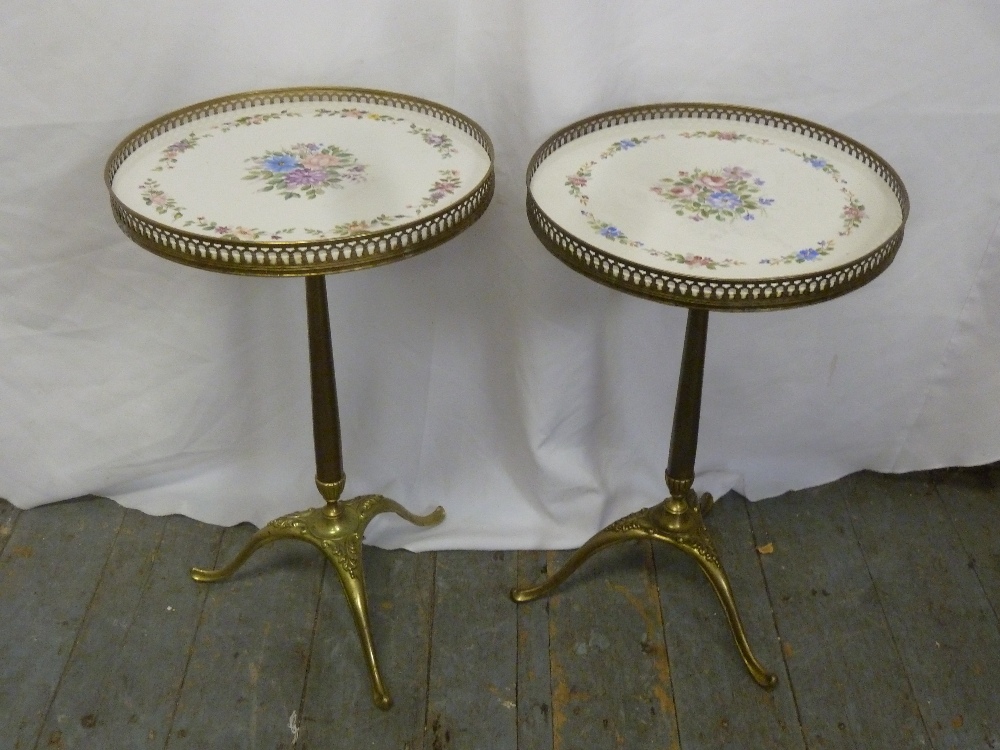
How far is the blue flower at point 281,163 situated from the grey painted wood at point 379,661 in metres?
0.73

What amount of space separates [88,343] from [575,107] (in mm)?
923

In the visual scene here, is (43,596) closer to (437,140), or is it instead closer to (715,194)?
(437,140)

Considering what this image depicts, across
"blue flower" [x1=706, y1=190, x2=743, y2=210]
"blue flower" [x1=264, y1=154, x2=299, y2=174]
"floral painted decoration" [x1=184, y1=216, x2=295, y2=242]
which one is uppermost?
"floral painted decoration" [x1=184, y1=216, x2=295, y2=242]

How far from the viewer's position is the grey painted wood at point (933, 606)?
63.2 inches

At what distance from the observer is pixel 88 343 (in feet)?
6.08

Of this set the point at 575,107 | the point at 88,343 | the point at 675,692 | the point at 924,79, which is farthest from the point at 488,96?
the point at 675,692

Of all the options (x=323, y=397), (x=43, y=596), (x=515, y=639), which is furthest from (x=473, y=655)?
(x=43, y=596)

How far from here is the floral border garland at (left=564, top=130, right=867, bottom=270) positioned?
1265 millimetres

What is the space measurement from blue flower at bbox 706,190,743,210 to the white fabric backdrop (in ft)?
1.03

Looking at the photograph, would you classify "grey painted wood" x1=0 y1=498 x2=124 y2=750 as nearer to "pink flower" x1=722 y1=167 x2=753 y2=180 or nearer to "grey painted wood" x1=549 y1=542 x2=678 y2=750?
"grey painted wood" x1=549 y1=542 x2=678 y2=750

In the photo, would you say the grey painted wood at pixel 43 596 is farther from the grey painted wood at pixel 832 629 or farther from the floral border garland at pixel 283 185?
the grey painted wood at pixel 832 629

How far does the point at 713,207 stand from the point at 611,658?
73 cm

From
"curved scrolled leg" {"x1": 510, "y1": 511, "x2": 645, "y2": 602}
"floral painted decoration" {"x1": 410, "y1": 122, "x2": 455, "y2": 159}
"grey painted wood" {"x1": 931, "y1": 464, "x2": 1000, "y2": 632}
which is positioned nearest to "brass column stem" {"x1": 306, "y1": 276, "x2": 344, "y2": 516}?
"floral painted decoration" {"x1": 410, "y1": 122, "x2": 455, "y2": 159}

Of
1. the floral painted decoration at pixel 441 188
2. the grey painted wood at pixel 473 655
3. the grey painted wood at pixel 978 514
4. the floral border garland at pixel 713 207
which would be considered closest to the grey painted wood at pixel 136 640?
the grey painted wood at pixel 473 655
